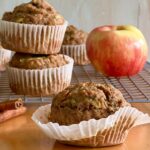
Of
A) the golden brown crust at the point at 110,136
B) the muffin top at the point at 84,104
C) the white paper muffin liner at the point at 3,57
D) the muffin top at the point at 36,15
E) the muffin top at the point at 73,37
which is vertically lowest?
the white paper muffin liner at the point at 3,57

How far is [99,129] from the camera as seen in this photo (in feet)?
2.60

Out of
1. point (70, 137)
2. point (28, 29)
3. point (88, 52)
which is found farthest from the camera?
point (88, 52)

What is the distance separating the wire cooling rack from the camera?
114cm

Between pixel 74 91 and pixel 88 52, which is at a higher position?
pixel 74 91

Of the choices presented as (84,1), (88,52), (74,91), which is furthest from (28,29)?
(84,1)

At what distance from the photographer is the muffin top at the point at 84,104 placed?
0.81 m

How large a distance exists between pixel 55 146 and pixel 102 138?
3.0 inches

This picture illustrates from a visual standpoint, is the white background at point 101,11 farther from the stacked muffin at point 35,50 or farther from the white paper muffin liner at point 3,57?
the stacked muffin at point 35,50

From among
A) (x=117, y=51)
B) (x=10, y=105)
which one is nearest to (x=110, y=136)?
(x=10, y=105)

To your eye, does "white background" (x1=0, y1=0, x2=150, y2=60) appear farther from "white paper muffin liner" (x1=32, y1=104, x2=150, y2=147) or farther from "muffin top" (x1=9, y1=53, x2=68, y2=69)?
"white paper muffin liner" (x1=32, y1=104, x2=150, y2=147)

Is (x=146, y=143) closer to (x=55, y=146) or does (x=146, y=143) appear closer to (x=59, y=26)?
(x=55, y=146)

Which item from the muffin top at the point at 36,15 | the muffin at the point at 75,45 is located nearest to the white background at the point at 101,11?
the muffin at the point at 75,45

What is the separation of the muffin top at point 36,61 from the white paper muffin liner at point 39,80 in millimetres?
10

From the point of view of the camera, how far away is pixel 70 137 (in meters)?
0.80
